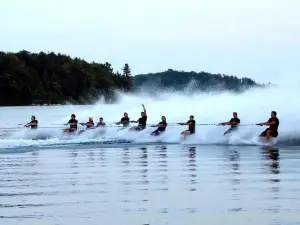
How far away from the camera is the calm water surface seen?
493 inches

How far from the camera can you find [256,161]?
22.8 m

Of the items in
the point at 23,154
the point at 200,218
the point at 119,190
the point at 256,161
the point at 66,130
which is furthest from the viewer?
the point at 66,130

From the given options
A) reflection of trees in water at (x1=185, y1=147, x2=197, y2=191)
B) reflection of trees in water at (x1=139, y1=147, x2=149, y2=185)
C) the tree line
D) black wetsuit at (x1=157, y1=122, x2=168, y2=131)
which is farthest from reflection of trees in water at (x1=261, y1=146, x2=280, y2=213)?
the tree line

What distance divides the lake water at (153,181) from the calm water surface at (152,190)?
17mm

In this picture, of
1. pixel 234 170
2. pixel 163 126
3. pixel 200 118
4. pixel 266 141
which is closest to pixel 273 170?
pixel 234 170

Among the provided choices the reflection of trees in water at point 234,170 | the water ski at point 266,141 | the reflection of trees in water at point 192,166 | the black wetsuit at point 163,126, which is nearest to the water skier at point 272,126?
the water ski at point 266,141

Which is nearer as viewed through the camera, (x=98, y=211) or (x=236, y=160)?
(x=98, y=211)

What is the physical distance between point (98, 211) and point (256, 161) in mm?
10566

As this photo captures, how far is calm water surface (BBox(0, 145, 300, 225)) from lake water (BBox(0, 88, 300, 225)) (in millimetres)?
17

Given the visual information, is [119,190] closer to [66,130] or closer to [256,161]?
[256,161]

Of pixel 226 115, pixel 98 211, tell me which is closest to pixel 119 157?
pixel 98 211

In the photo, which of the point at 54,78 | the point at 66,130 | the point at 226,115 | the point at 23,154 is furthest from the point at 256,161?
the point at 54,78

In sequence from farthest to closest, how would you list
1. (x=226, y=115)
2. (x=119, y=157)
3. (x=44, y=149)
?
(x=226, y=115) → (x=44, y=149) → (x=119, y=157)

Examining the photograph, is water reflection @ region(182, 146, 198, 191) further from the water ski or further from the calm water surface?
the water ski
